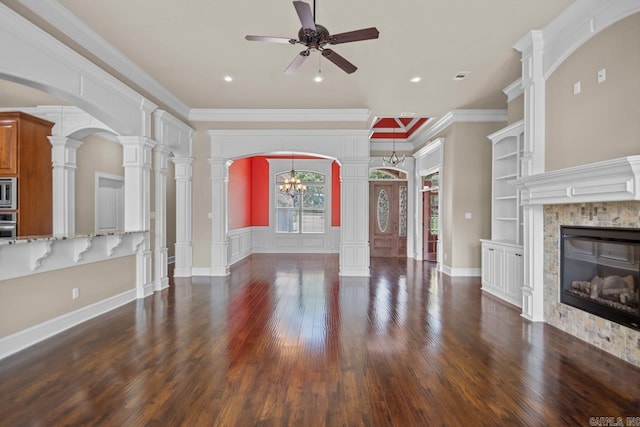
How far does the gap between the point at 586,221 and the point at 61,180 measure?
714cm

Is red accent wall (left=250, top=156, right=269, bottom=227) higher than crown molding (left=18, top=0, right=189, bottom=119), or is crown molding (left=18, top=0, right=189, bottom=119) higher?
crown molding (left=18, top=0, right=189, bottom=119)

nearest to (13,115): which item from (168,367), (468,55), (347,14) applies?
(168,367)

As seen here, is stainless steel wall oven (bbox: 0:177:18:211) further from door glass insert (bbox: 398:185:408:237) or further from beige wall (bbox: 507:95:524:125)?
door glass insert (bbox: 398:185:408:237)

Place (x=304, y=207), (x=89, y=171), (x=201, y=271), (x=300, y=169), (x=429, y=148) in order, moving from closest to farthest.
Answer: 1. (x=89, y=171)
2. (x=201, y=271)
3. (x=429, y=148)
4. (x=300, y=169)
5. (x=304, y=207)

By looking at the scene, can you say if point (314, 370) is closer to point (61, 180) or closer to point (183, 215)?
point (183, 215)

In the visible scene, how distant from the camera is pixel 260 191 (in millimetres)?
10789

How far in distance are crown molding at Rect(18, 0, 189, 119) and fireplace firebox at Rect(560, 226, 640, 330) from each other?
5.67 m

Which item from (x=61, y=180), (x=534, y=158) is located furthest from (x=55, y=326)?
(x=534, y=158)

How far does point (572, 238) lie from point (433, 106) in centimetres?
363

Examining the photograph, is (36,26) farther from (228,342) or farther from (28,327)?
(228,342)

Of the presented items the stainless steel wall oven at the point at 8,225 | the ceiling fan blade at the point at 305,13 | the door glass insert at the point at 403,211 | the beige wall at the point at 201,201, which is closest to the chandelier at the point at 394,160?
the door glass insert at the point at 403,211

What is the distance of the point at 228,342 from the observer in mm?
3297

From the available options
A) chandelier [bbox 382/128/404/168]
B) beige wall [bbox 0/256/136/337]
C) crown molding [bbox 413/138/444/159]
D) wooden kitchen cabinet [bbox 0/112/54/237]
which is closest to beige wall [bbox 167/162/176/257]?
wooden kitchen cabinet [bbox 0/112/54/237]

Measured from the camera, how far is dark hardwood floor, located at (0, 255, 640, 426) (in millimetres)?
2133
